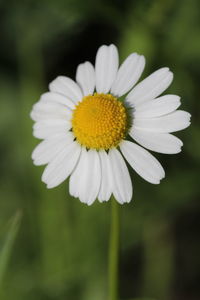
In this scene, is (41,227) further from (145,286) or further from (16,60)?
(16,60)

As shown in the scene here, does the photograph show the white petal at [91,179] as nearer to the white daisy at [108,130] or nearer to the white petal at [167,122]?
the white daisy at [108,130]

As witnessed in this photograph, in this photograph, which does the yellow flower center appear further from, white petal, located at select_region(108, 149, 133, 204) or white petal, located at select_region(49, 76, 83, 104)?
white petal, located at select_region(49, 76, 83, 104)

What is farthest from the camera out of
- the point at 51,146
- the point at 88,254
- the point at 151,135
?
the point at 88,254

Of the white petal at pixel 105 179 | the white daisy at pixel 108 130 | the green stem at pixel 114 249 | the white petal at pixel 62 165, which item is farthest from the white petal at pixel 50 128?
the green stem at pixel 114 249

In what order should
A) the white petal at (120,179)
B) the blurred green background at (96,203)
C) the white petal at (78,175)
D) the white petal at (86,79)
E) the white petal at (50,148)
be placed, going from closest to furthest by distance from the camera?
1. the white petal at (120,179)
2. the white petal at (78,175)
3. the white petal at (50,148)
4. the white petal at (86,79)
5. the blurred green background at (96,203)

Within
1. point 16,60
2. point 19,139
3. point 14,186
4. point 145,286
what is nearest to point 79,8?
point 16,60

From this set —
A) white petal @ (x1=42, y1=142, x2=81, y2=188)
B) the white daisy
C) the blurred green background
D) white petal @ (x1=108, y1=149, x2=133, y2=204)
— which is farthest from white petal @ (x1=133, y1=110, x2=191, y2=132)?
the blurred green background

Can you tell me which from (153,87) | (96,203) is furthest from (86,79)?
(96,203)
